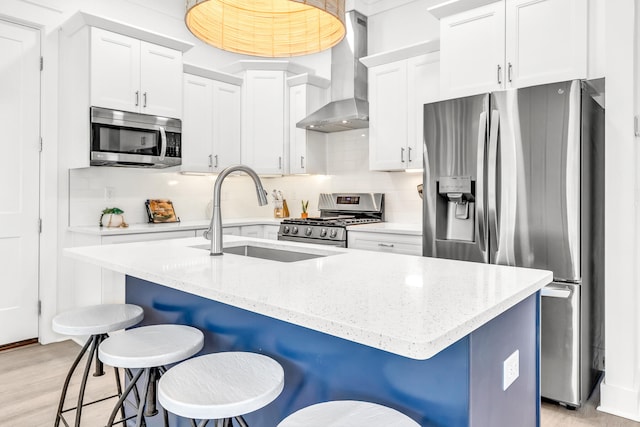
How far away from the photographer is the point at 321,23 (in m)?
2.08

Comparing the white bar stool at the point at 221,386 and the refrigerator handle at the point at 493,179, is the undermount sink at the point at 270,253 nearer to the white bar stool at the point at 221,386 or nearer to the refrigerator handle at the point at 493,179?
the white bar stool at the point at 221,386

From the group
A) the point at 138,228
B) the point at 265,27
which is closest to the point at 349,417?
the point at 265,27

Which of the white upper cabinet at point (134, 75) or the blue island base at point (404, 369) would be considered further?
the white upper cabinet at point (134, 75)

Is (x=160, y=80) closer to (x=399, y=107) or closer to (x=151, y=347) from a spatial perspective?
(x=399, y=107)

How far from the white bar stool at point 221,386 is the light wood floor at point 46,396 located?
1388 millimetres

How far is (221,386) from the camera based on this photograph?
3.92 ft

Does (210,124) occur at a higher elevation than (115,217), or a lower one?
higher

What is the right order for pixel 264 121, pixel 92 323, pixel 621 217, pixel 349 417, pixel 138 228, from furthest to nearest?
pixel 264 121 → pixel 138 228 → pixel 621 217 → pixel 92 323 → pixel 349 417

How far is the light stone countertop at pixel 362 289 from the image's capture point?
94cm

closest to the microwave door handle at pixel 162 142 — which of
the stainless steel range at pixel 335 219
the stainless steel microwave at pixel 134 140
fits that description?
the stainless steel microwave at pixel 134 140

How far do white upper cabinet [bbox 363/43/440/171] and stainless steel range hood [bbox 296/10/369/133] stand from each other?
237 millimetres

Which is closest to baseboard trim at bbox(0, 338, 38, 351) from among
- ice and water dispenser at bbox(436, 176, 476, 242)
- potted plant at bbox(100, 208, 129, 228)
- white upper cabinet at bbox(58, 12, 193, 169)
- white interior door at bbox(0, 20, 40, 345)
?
white interior door at bbox(0, 20, 40, 345)

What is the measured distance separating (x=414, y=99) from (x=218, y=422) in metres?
2.96

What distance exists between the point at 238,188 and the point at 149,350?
364cm
